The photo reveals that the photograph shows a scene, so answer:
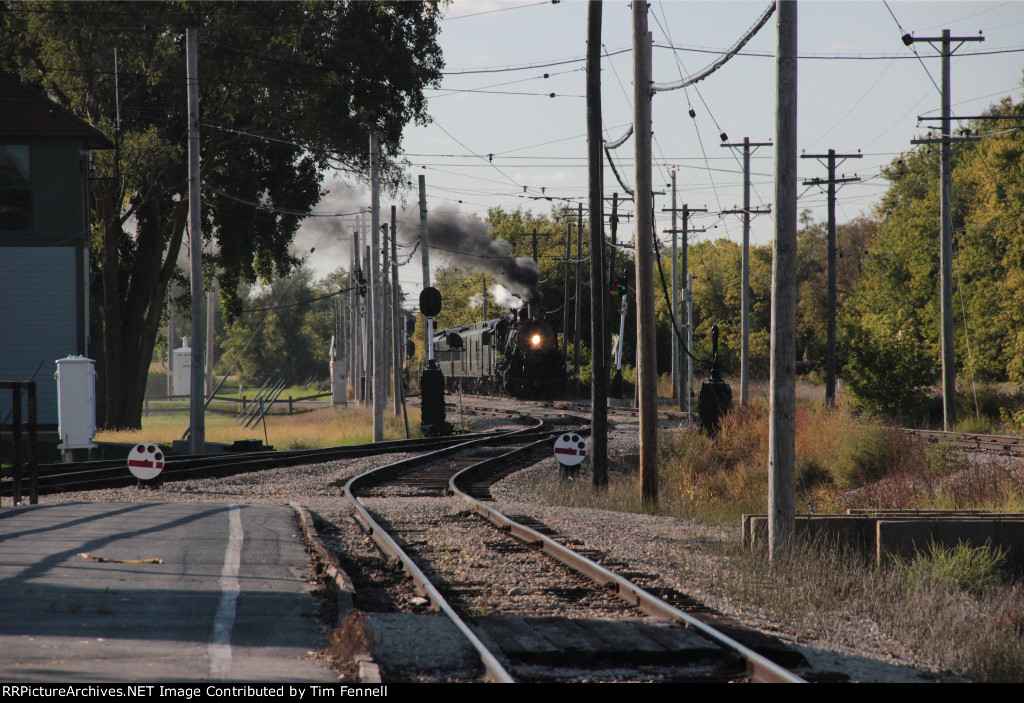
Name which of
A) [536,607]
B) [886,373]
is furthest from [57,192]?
[886,373]

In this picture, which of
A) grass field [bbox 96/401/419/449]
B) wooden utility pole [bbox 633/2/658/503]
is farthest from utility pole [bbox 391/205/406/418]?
wooden utility pole [bbox 633/2/658/503]

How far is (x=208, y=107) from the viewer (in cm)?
3241

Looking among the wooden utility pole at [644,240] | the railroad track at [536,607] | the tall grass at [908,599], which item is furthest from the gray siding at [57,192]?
the tall grass at [908,599]

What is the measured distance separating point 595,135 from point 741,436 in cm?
666

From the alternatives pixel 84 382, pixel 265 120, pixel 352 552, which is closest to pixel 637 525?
pixel 352 552

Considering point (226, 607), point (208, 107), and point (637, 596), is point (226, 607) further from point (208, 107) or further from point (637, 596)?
point (208, 107)

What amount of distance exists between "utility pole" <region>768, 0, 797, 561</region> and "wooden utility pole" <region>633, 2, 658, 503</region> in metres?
4.66

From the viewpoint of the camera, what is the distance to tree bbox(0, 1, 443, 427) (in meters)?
29.6

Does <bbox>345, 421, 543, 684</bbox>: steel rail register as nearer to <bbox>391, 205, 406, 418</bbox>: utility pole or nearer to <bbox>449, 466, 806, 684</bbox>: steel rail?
<bbox>449, 466, 806, 684</bbox>: steel rail

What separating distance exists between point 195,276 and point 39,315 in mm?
6723

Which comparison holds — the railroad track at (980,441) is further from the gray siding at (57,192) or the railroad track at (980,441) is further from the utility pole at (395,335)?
the gray siding at (57,192)

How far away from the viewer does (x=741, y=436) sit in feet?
62.6

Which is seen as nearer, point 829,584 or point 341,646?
point 341,646
